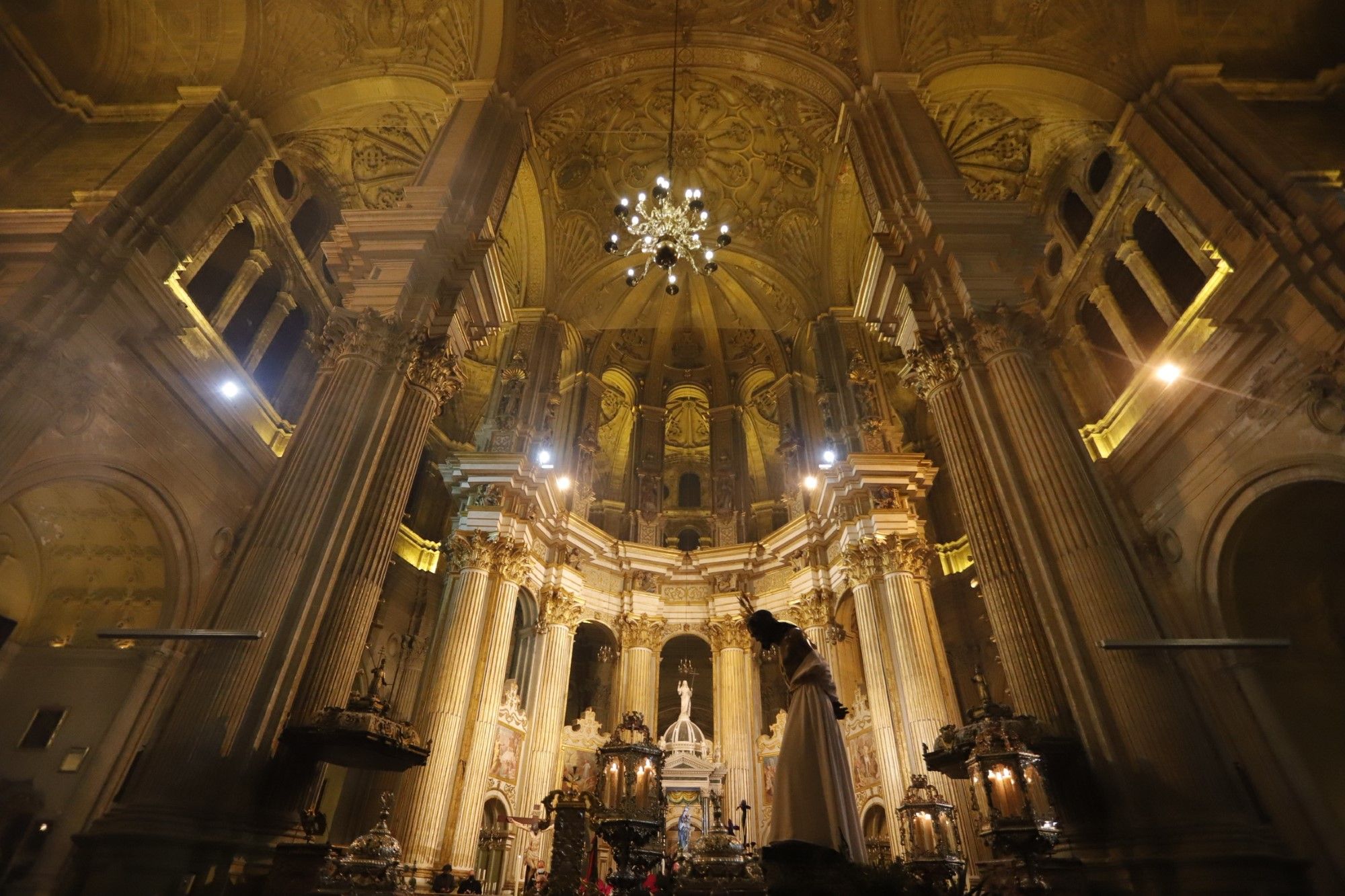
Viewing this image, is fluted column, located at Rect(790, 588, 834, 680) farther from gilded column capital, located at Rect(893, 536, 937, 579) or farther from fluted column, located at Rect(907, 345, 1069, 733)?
fluted column, located at Rect(907, 345, 1069, 733)

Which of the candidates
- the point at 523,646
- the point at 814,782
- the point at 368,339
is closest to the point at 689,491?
the point at 523,646

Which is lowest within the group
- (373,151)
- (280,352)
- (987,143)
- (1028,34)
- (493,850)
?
(493,850)

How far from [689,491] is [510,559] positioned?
8914 mm

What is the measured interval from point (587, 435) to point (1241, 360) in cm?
1496

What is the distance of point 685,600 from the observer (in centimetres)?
1927

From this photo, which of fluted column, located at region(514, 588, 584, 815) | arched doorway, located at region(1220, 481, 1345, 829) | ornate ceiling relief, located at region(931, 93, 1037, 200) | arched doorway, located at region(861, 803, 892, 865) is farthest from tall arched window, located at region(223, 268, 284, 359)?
arched doorway, located at region(1220, 481, 1345, 829)

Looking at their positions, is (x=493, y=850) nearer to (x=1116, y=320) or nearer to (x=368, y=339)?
(x=368, y=339)

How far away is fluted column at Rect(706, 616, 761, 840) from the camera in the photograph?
15.8 metres

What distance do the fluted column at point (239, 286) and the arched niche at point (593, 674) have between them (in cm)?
1060

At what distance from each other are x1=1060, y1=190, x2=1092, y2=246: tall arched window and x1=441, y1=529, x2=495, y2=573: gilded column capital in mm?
14298

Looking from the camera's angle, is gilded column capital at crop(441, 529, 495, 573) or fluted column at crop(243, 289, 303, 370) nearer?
fluted column at crop(243, 289, 303, 370)

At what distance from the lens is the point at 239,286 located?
1339cm

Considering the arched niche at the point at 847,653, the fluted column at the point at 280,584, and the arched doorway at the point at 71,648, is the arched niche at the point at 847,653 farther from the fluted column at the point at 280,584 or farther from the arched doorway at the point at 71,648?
the arched doorway at the point at 71,648

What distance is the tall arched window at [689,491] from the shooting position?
75.3 ft
